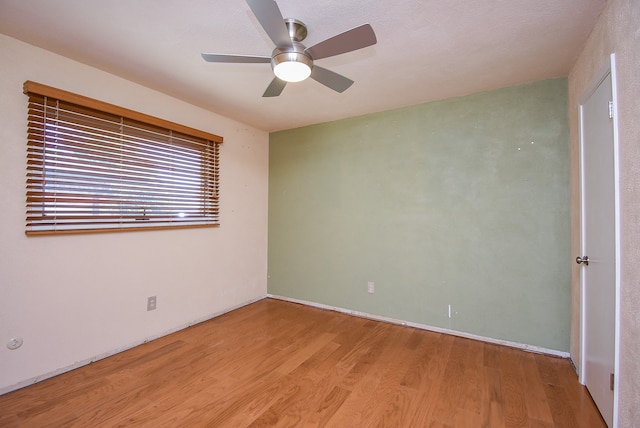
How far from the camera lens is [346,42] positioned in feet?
5.01

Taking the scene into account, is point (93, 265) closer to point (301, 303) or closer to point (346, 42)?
point (301, 303)

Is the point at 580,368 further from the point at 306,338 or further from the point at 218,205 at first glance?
the point at 218,205

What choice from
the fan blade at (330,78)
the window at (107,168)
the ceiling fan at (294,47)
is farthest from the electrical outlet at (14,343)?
the fan blade at (330,78)

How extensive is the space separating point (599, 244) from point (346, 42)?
1.98 meters

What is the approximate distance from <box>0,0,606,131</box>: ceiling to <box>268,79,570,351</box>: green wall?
435 mm

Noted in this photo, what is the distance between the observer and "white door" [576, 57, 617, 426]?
158 cm

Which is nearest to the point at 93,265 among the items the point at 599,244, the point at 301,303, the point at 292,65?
the point at 292,65

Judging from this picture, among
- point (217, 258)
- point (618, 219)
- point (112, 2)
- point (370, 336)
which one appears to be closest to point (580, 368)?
point (618, 219)

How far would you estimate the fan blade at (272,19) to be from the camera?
128cm

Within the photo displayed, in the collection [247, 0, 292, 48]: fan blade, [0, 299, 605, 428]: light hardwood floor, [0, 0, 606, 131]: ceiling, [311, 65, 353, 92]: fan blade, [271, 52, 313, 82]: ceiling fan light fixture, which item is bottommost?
[0, 299, 605, 428]: light hardwood floor

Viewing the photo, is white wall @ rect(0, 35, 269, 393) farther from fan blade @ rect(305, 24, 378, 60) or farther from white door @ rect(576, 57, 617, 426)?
white door @ rect(576, 57, 617, 426)

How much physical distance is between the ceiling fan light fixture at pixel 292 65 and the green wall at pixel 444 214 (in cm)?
179

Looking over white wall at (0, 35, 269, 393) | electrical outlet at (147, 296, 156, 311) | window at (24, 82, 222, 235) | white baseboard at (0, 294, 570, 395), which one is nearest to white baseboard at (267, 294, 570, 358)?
white baseboard at (0, 294, 570, 395)

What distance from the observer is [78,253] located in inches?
89.3
